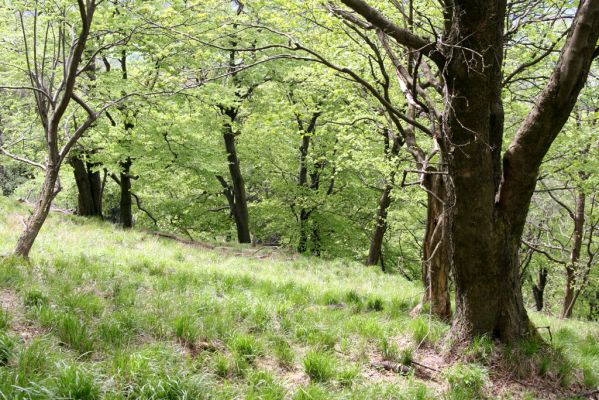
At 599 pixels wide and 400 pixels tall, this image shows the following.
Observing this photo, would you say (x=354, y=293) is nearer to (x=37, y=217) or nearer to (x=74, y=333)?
(x=74, y=333)

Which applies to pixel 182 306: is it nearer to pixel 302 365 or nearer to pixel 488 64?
pixel 302 365

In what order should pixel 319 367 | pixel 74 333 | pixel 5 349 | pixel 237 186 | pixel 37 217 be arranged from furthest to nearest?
pixel 237 186, pixel 37 217, pixel 319 367, pixel 74 333, pixel 5 349

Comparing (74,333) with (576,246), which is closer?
(74,333)

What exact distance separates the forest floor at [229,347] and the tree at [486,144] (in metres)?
0.57

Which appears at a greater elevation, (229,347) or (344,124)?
(344,124)

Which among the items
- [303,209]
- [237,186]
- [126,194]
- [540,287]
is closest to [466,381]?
[126,194]

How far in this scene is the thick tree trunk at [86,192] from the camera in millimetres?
16719

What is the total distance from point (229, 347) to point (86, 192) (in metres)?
14.7

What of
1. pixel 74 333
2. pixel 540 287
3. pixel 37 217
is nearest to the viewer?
pixel 74 333

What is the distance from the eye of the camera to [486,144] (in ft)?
15.2

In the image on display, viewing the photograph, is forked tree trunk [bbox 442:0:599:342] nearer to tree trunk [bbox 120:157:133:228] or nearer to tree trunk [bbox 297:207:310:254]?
tree trunk [bbox 120:157:133:228]

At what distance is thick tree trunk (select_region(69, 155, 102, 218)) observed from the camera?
1672cm

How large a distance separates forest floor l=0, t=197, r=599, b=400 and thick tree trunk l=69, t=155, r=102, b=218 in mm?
10348

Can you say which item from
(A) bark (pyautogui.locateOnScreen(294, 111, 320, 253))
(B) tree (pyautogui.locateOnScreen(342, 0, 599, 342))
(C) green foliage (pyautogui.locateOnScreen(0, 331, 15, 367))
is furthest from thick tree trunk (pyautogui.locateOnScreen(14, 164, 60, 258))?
(A) bark (pyautogui.locateOnScreen(294, 111, 320, 253))
